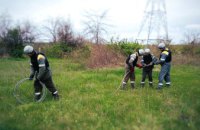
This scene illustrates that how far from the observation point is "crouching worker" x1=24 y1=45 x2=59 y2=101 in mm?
9102

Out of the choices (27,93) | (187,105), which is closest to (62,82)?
(27,93)

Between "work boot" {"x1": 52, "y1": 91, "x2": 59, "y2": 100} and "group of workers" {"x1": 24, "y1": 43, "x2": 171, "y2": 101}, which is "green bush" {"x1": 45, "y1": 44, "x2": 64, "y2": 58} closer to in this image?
"group of workers" {"x1": 24, "y1": 43, "x2": 171, "y2": 101}

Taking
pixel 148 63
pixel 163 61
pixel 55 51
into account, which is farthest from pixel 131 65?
pixel 55 51

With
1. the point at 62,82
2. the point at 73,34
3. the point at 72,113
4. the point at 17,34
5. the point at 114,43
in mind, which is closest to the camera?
the point at 72,113

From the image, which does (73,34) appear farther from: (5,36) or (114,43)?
(114,43)

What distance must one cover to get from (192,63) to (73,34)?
17570mm

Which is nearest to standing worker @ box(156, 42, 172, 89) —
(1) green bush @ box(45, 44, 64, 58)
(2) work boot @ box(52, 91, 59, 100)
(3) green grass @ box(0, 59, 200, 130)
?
(3) green grass @ box(0, 59, 200, 130)

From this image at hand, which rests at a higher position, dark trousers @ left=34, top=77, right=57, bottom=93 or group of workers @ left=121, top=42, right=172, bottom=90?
group of workers @ left=121, top=42, right=172, bottom=90

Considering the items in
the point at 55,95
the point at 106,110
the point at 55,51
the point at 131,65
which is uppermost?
the point at 55,51

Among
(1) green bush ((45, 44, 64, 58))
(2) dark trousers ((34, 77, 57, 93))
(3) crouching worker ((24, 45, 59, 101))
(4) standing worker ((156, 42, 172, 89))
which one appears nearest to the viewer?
(3) crouching worker ((24, 45, 59, 101))

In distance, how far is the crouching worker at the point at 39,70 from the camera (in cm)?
910

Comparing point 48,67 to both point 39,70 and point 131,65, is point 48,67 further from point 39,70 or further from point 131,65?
point 131,65

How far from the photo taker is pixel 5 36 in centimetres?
3438

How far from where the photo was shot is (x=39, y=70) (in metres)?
9.14
